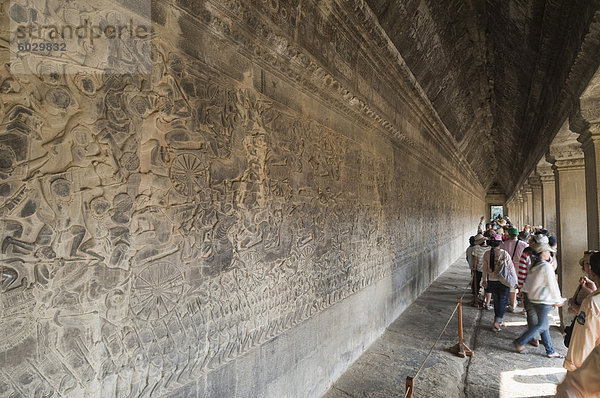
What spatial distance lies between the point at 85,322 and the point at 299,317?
2.13 m

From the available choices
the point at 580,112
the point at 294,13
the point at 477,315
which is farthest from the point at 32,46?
the point at 477,315

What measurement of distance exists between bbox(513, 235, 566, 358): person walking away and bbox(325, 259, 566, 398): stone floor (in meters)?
0.27

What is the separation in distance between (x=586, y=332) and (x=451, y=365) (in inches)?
100

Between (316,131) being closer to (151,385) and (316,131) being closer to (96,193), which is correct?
(96,193)

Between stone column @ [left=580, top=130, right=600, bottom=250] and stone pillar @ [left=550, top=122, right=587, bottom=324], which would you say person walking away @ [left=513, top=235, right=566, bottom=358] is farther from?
stone pillar @ [left=550, top=122, right=587, bottom=324]

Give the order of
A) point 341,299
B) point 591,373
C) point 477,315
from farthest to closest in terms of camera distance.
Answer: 1. point 477,315
2. point 341,299
3. point 591,373

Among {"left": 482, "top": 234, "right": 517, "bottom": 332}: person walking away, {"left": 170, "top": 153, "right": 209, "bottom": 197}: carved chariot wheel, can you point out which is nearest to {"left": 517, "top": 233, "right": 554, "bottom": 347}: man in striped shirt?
{"left": 482, "top": 234, "right": 517, "bottom": 332}: person walking away

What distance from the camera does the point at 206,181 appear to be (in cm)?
229

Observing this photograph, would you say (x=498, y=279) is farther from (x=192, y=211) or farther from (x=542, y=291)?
(x=192, y=211)

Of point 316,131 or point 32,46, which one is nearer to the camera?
point 32,46

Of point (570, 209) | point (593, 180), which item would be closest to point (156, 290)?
point (593, 180)

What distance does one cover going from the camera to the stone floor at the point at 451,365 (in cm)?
398

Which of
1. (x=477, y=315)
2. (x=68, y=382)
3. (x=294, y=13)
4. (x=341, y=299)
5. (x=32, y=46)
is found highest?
(x=294, y=13)

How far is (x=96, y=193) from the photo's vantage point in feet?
5.56
